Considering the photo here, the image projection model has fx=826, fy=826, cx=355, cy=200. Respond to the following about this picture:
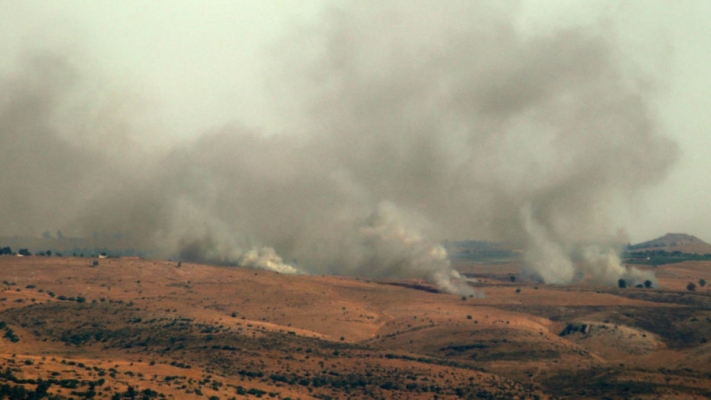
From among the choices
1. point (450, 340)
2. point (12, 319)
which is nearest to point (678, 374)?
point (450, 340)

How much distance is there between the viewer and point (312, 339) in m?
138

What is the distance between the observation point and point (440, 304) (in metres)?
187

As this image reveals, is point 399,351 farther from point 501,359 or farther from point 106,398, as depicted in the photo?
point 106,398

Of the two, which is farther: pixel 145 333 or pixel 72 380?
pixel 145 333

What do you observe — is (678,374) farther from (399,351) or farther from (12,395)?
(12,395)

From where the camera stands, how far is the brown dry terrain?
339 feet

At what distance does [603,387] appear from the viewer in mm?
116000

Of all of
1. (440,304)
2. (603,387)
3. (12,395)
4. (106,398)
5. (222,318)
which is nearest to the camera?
(12,395)

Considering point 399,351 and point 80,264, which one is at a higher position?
point 80,264

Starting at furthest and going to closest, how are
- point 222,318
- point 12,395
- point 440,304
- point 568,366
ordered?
point 440,304 < point 222,318 < point 568,366 < point 12,395

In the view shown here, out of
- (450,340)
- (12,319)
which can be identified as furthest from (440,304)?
(12,319)

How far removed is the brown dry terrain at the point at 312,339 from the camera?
103 metres

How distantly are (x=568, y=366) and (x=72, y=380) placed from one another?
79255 mm

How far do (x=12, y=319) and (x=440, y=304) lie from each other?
3601 inches
